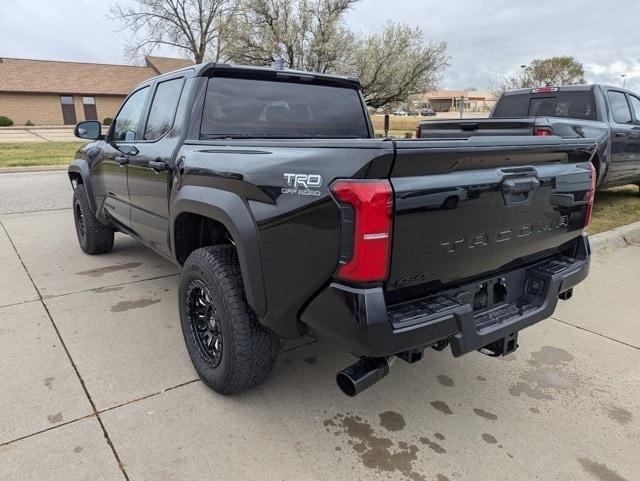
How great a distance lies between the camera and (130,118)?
434 cm

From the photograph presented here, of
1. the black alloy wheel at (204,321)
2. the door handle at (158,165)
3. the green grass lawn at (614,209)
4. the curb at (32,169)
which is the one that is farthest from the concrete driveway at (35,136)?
the black alloy wheel at (204,321)

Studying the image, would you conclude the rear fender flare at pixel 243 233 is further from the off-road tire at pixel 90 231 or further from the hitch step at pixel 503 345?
the off-road tire at pixel 90 231

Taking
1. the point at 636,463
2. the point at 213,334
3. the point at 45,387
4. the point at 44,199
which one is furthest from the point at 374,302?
the point at 44,199

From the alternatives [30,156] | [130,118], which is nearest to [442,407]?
[130,118]

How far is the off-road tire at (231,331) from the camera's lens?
248 centimetres

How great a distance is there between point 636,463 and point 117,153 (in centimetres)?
421

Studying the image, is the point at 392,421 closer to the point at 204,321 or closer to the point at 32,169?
the point at 204,321

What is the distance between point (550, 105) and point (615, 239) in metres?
2.60

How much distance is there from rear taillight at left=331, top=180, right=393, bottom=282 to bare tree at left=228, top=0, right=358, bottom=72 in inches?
1028

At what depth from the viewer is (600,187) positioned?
23.4 feet

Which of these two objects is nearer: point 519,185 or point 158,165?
point 519,185

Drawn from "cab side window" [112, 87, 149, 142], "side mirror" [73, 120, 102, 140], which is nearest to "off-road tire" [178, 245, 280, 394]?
"cab side window" [112, 87, 149, 142]

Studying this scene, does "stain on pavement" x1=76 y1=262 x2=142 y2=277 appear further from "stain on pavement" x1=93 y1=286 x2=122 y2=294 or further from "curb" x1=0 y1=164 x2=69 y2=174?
"curb" x1=0 y1=164 x2=69 y2=174

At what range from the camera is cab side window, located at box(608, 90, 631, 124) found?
7.24 metres
